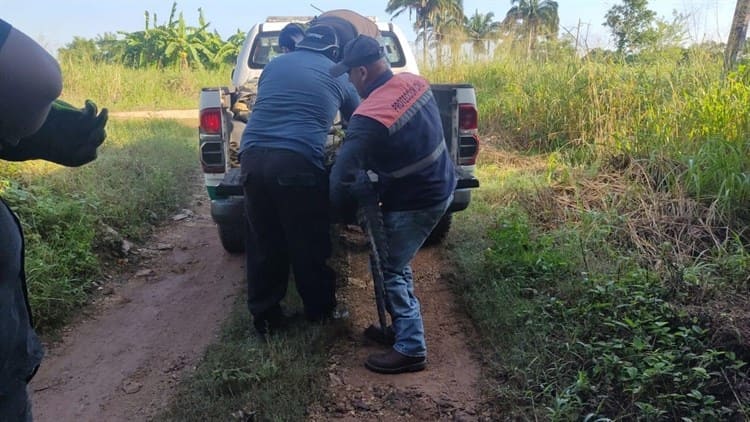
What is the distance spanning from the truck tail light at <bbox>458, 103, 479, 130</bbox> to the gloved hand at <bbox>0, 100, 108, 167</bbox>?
2887mm

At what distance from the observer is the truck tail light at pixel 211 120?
3965 mm

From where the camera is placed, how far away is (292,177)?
3.16 meters

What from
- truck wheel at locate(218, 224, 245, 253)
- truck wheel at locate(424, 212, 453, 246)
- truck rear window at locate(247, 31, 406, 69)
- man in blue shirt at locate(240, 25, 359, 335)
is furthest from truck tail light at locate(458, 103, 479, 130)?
truck rear window at locate(247, 31, 406, 69)

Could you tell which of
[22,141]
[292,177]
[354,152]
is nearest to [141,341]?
[292,177]

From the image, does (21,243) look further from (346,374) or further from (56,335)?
(56,335)

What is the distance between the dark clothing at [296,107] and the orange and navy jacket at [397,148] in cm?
38

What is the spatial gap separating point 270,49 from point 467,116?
2.82 m

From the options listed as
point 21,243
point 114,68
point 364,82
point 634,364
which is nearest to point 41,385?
point 21,243

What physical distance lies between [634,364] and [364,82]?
1852 mm

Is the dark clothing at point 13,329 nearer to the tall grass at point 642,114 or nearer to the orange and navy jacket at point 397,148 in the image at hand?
the orange and navy jacket at point 397,148

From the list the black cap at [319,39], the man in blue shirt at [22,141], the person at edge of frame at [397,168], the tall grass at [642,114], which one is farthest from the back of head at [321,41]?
the tall grass at [642,114]

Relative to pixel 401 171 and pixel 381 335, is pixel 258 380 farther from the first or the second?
pixel 401 171

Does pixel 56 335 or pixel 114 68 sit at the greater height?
pixel 114 68

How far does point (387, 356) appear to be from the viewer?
3.15 meters
